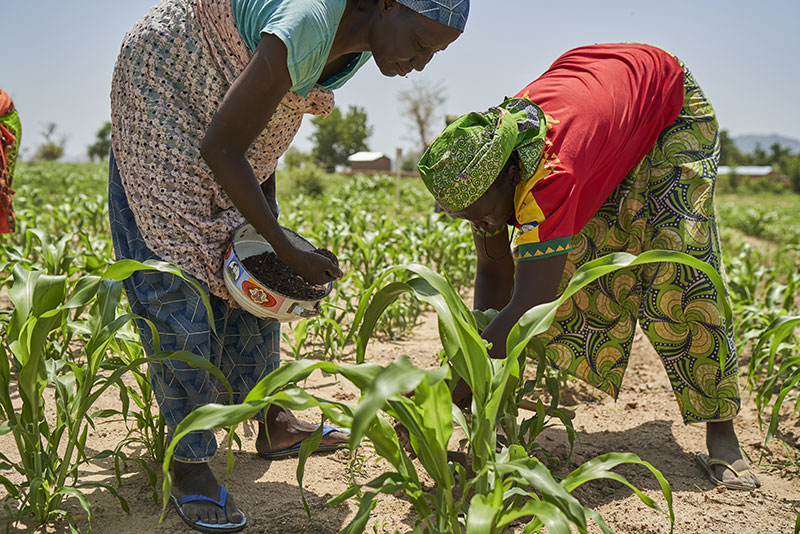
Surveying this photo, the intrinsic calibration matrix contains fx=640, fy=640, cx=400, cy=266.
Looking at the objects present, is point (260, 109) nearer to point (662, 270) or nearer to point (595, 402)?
point (662, 270)

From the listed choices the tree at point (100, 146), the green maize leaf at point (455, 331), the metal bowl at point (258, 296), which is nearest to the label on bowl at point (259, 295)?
the metal bowl at point (258, 296)

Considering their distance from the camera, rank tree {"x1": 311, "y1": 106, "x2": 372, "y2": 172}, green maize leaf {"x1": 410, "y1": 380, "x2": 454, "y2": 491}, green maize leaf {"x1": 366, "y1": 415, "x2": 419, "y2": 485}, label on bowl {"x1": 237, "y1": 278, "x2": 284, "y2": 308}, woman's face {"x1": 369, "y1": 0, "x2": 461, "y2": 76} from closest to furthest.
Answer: green maize leaf {"x1": 410, "y1": 380, "x2": 454, "y2": 491}
green maize leaf {"x1": 366, "y1": 415, "x2": 419, "y2": 485}
woman's face {"x1": 369, "y1": 0, "x2": 461, "y2": 76}
label on bowl {"x1": 237, "y1": 278, "x2": 284, "y2": 308}
tree {"x1": 311, "y1": 106, "x2": 372, "y2": 172}

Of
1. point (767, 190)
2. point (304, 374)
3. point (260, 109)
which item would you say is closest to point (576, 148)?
point (260, 109)

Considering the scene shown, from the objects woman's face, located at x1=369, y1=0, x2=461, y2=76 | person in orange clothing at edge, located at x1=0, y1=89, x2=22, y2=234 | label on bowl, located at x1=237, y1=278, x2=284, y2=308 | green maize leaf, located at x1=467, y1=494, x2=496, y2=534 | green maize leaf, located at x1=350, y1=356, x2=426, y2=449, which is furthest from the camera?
person in orange clothing at edge, located at x1=0, y1=89, x2=22, y2=234

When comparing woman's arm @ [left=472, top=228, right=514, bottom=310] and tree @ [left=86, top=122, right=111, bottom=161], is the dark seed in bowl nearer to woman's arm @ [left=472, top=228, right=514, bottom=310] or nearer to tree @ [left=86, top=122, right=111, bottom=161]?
woman's arm @ [left=472, top=228, right=514, bottom=310]

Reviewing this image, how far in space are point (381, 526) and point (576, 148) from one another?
1.06 meters

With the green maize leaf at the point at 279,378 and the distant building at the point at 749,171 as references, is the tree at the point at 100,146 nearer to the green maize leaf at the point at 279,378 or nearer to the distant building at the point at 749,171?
the distant building at the point at 749,171

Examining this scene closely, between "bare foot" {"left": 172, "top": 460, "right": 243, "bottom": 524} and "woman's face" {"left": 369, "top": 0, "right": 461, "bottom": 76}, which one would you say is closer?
"woman's face" {"left": 369, "top": 0, "right": 461, "bottom": 76}

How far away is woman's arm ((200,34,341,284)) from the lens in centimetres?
129

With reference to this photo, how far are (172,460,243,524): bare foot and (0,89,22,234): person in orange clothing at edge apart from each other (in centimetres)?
158

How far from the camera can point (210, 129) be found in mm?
1346

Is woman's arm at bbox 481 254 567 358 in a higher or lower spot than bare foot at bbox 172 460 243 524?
higher

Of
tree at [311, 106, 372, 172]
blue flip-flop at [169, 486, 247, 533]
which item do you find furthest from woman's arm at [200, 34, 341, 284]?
tree at [311, 106, 372, 172]

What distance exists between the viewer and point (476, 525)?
3.29ft
